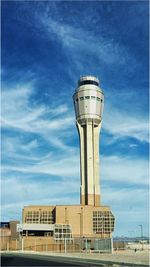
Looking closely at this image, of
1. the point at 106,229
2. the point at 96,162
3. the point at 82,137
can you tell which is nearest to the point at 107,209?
the point at 106,229

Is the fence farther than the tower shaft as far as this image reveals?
No

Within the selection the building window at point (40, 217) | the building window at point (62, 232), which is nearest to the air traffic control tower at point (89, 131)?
the building window at point (40, 217)

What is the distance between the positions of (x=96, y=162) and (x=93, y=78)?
3820cm

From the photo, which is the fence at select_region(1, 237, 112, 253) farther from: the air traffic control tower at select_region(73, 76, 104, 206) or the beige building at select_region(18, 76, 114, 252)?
the air traffic control tower at select_region(73, 76, 104, 206)

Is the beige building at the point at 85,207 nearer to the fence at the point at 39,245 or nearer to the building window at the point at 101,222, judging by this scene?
the building window at the point at 101,222

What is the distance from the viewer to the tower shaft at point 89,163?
564 feet

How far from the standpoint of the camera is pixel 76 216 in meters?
164

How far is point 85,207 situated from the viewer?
164 m

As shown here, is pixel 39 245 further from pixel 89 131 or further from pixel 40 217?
pixel 89 131

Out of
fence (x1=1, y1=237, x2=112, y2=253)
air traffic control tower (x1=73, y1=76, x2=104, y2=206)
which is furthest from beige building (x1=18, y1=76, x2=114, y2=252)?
fence (x1=1, y1=237, x2=112, y2=253)

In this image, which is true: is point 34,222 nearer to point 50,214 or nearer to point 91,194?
point 50,214

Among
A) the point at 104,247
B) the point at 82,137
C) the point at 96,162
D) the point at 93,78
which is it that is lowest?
the point at 104,247

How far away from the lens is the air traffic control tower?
173125mm

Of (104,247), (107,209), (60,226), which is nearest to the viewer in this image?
(104,247)
